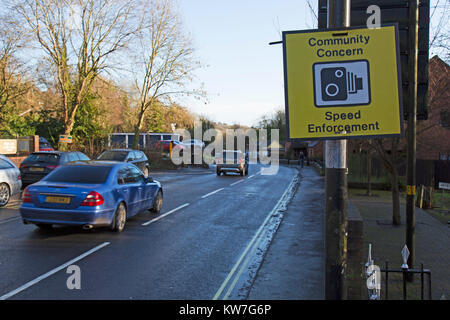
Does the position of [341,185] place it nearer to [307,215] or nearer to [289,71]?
[289,71]

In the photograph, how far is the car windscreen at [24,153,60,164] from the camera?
16312mm

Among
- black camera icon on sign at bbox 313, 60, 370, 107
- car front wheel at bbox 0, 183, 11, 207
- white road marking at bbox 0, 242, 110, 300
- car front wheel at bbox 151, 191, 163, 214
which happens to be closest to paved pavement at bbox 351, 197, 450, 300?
black camera icon on sign at bbox 313, 60, 370, 107

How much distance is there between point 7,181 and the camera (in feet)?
40.2

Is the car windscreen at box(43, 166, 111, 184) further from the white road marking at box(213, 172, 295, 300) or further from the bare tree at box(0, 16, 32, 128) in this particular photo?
the bare tree at box(0, 16, 32, 128)

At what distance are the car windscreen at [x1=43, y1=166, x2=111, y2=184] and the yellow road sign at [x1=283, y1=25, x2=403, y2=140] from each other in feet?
19.2

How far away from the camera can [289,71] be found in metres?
3.84

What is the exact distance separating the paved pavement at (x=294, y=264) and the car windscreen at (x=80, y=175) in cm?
381

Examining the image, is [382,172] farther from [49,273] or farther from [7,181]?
[49,273]

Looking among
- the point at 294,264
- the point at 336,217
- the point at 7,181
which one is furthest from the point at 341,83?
the point at 7,181

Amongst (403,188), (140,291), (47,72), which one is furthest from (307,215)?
(47,72)

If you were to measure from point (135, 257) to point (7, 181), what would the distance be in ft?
23.7

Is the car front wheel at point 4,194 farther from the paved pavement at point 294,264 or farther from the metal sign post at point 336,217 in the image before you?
the metal sign post at point 336,217
